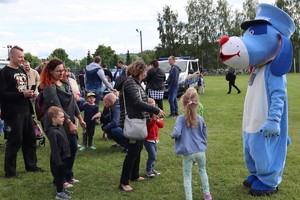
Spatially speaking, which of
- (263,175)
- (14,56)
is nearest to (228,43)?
(263,175)

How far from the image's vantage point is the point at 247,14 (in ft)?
183

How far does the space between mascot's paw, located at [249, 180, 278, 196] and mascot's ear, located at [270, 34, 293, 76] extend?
141 centimetres

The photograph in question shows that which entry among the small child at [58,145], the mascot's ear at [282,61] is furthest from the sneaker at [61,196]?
the mascot's ear at [282,61]

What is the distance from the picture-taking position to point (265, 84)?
470 cm

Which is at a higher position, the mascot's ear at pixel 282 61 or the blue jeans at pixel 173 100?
the mascot's ear at pixel 282 61

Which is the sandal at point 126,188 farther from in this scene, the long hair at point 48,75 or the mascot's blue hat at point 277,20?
the mascot's blue hat at point 277,20

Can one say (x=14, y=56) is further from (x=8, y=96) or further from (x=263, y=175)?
(x=263, y=175)

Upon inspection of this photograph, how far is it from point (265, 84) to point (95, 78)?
7001mm

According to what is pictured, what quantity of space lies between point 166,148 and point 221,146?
1.10 m

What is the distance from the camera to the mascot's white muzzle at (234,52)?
4629 millimetres

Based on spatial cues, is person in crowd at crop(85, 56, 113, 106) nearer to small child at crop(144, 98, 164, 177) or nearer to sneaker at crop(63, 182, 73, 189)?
small child at crop(144, 98, 164, 177)

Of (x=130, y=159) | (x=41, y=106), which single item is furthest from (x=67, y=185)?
(x=41, y=106)

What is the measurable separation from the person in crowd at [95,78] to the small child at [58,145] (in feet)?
19.5

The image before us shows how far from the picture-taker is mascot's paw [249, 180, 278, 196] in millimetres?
4797
